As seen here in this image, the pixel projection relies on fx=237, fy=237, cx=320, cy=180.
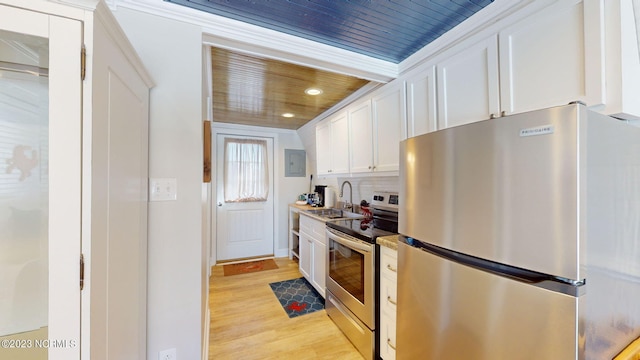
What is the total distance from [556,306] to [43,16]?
165 cm

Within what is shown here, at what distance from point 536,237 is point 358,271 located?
1321 millimetres

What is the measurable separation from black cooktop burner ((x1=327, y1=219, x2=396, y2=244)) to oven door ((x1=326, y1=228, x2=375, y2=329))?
0.04 meters

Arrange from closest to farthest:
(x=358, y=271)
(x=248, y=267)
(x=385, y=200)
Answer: (x=358, y=271), (x=385, y=200), (x=248, y=267)

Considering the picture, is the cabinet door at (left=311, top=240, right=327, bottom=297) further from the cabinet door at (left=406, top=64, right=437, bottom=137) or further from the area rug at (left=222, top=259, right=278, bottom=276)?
the cabinet door at (left=406, top=64, right=437, bottom=137)

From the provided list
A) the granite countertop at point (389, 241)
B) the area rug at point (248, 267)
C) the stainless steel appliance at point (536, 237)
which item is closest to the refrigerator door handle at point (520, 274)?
the stainless steel appliance at point (536, 237)

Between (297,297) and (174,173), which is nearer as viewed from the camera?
(174,173)

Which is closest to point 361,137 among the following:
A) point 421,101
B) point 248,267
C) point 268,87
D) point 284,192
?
point 421,101

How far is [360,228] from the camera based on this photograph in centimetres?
207

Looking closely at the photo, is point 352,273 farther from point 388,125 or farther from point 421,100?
point 421,100

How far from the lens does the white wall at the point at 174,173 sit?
1266mm

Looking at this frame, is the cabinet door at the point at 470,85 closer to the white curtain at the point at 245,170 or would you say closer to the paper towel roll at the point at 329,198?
the paper towel roll at the point at 329,198

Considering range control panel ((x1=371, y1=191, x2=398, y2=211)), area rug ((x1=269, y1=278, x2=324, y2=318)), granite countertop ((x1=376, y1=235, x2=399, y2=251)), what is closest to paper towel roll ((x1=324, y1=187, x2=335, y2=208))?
range control panel ((x1=371, y1=191, x2=398, y2=211))

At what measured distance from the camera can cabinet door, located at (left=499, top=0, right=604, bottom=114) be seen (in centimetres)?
90

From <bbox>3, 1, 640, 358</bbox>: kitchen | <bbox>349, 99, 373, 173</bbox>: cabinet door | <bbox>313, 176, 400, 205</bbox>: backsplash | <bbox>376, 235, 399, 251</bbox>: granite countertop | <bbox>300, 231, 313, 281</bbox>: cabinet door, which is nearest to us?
<bbox>3, 1, 640, 358</bbox>: kitchen
